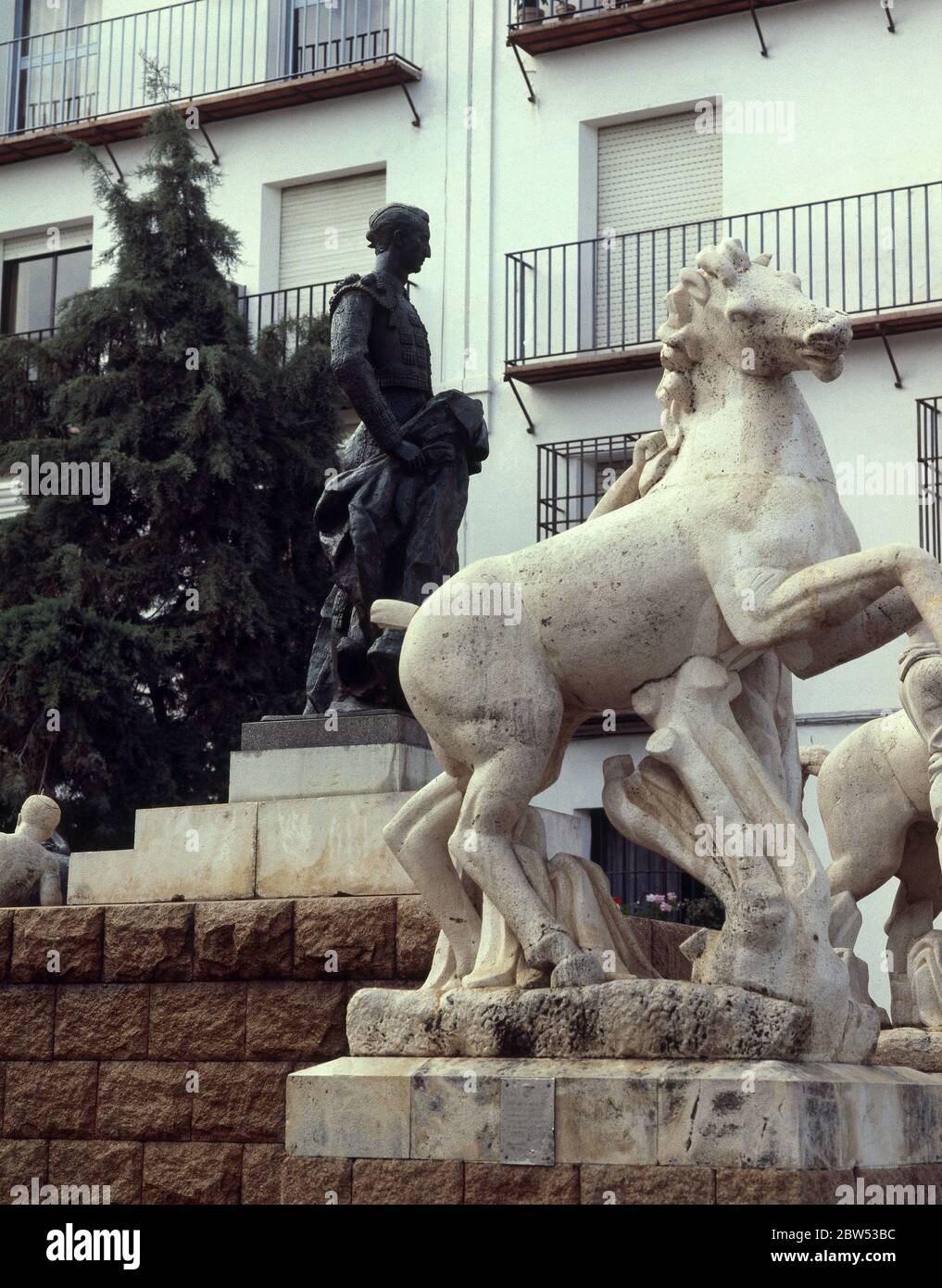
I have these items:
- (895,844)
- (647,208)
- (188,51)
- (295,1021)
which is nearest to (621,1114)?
(895,844)

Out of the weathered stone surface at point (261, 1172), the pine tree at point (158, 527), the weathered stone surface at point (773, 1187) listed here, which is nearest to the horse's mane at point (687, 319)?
the weathered stone surface at point (773, 1187)

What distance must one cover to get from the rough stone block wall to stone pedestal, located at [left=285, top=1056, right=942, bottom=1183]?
1582 millimetres

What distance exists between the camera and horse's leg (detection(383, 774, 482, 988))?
5.84 m

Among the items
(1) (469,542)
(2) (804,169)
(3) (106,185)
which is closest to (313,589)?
(1) (469,542)

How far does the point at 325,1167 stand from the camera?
5.61 metres

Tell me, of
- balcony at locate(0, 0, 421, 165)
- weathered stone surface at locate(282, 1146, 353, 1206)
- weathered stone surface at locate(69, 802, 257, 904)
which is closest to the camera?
weathered stone surface at locate(282, 1146, 353, 1206)

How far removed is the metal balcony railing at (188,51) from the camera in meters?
21.5

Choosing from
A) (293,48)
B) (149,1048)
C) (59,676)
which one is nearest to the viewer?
(149,1048)

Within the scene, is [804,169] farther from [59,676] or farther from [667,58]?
[59,676]

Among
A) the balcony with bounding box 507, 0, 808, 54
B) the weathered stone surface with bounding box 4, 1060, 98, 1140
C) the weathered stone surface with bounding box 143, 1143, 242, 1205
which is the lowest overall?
the weathered stone surface with bounding box 143, 1143, 242, 1205

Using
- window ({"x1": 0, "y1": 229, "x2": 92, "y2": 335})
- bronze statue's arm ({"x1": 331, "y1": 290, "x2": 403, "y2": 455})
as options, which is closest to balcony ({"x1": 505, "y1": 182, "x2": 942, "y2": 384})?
window ({"x1": 0, "y1": 229, "x2": 92, "y2": 335})

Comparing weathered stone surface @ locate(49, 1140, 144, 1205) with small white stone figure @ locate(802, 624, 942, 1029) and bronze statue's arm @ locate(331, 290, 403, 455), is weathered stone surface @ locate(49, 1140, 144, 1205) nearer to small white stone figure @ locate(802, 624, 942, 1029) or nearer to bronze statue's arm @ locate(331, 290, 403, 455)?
small white stone figure @ locate(802, 624, 942, 1029)

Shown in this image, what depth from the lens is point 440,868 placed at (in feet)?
19.2

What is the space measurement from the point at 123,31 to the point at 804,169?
322 inches
